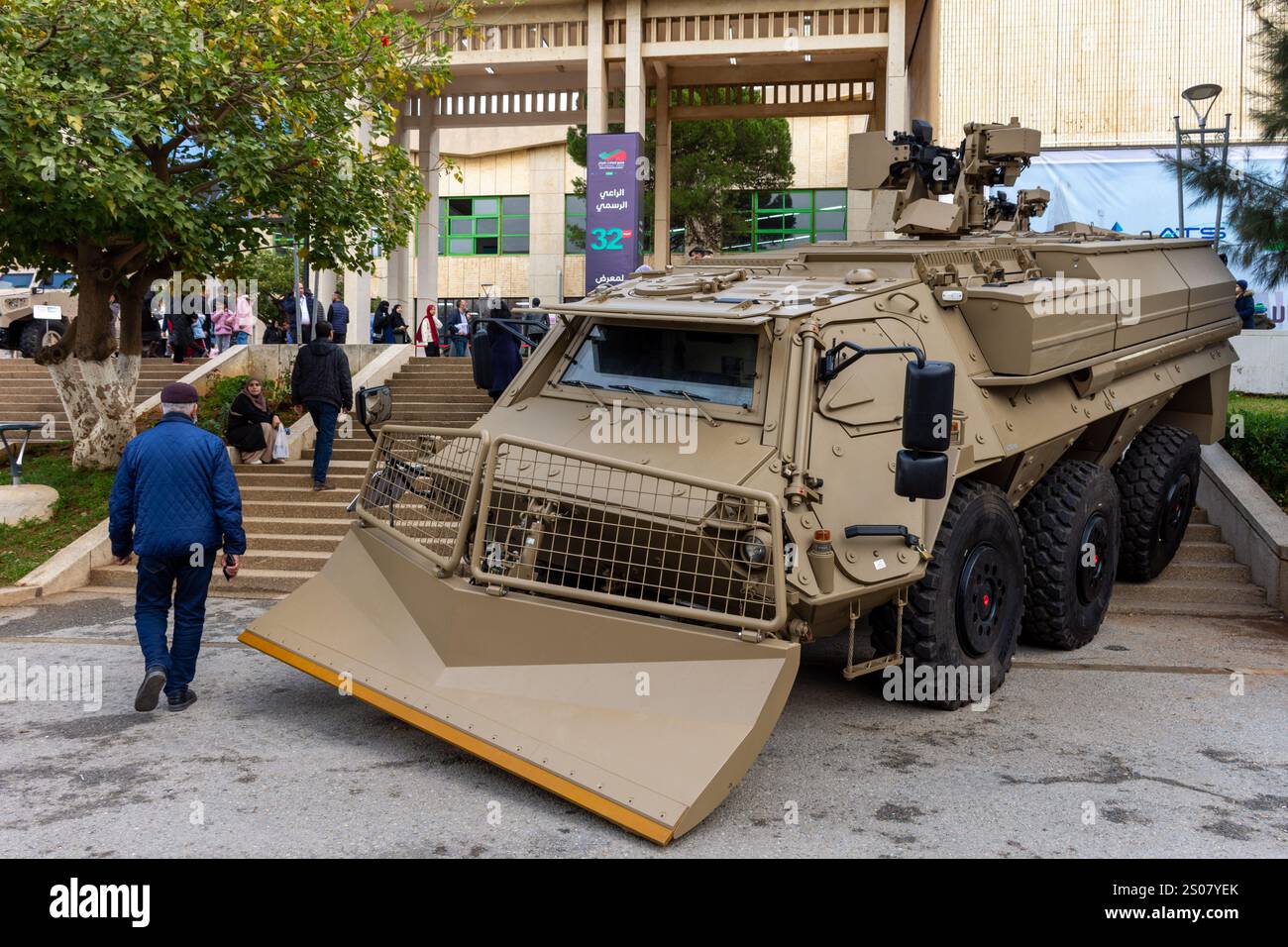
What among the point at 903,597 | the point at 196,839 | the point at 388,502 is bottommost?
the point at 196,839

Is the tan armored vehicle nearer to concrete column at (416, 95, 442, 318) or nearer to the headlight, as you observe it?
the headlight

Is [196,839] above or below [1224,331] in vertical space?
below

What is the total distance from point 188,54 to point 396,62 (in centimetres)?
241

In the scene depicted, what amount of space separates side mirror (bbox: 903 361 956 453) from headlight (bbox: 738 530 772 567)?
2.50 ft

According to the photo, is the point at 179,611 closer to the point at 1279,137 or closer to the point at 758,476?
the point at 758,476

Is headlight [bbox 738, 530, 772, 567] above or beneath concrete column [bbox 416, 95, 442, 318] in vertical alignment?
beneath

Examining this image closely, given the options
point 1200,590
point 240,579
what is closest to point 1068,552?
point 1200,590

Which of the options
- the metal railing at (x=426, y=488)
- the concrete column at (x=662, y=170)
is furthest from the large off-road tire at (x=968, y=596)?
the concrete column at (x=662, y=170)

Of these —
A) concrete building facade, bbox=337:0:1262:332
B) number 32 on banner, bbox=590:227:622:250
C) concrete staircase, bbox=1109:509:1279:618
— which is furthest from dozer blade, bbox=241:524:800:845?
number 32 on banner, bbox=590:227:622:250

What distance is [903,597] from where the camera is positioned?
245 inches

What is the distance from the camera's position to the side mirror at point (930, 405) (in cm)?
545

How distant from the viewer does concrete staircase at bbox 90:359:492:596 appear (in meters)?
9.98

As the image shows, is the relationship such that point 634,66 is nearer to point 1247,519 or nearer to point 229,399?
point 229,399

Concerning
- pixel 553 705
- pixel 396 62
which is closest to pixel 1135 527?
pixel 553 705
